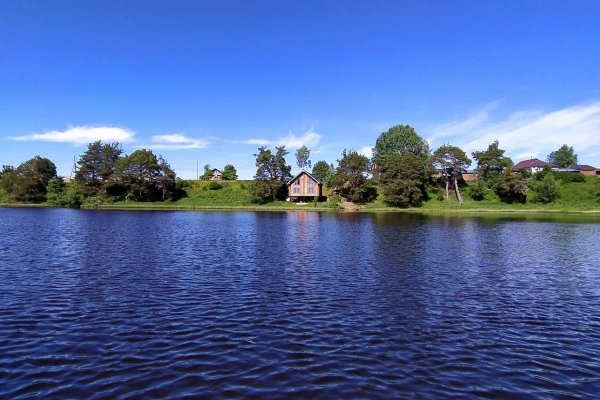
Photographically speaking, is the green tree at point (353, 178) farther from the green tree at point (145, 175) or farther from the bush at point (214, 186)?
the green tree at point (145, 175)

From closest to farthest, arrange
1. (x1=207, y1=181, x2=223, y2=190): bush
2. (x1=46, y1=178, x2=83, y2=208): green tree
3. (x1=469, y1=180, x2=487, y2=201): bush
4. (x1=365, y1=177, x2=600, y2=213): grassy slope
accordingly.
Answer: (x1=365, y1=177, x2=600, y2=213): grassy slope → (x1=469, y1=180, x2=487, y2=201): bush → (x1=46, y1=178, x2=83, y2=208): green tree → (x1=207, y1=181, x2=223, y2=190): bush

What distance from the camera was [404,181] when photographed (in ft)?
318

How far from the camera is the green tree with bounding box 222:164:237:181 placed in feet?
495

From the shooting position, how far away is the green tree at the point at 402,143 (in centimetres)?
13675

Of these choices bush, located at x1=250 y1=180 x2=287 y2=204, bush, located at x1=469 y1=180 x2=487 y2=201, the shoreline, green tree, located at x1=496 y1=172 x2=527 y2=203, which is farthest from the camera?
bush, located at x1=250 y1=180 x2=287 y2=204

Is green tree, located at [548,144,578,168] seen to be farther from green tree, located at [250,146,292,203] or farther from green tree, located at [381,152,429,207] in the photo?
green tree, located at [250,146,292,203]

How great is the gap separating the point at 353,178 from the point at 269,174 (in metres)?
22.9

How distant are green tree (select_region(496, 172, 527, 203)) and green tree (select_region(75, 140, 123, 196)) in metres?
97.0

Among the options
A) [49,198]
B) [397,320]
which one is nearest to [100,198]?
[49,198]

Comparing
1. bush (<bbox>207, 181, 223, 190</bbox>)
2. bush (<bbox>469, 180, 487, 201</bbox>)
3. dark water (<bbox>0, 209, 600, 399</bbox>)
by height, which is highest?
bush (<bbox>207, 181, 223, 190</bbox>)

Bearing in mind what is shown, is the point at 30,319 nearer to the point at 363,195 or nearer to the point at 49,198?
the point at 363,195

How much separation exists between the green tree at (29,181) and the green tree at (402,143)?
10031 cm

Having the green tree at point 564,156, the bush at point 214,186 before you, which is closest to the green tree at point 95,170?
the bush at point 214,186

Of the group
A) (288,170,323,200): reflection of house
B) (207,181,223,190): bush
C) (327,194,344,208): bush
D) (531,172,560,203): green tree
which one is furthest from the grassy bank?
(207,181,223,190): bush
